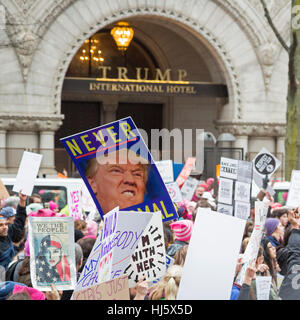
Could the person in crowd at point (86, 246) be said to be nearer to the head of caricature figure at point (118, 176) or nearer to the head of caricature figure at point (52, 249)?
the head of caricature figure at point (118, 176)

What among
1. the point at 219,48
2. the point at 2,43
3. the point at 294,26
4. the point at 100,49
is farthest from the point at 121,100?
the point at 294,26

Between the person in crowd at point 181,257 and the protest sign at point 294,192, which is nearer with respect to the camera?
the person in crowd at point 181,257

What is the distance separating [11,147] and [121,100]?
822cm

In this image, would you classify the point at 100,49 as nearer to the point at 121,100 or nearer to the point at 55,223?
the point at 121,100

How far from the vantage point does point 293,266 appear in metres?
6.21

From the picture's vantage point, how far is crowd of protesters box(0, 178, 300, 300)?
5.21m

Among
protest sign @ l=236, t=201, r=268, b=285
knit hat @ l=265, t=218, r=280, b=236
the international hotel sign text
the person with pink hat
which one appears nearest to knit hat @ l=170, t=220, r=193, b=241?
the person with pink hat

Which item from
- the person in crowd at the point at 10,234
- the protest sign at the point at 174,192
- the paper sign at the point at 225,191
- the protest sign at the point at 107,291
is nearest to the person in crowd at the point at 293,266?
the paper sign at the point at 225,191

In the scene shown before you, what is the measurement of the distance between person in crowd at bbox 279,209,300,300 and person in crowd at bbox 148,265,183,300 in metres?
0.75

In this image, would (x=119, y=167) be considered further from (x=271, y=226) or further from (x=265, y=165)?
(x=265, y=165)

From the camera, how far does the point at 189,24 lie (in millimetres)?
24281

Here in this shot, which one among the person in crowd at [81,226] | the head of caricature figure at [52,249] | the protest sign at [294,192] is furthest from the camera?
the protest sign at [294,192]

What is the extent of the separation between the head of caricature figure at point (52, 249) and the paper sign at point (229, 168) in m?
4.40

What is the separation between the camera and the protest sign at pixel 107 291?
4.25 meters
